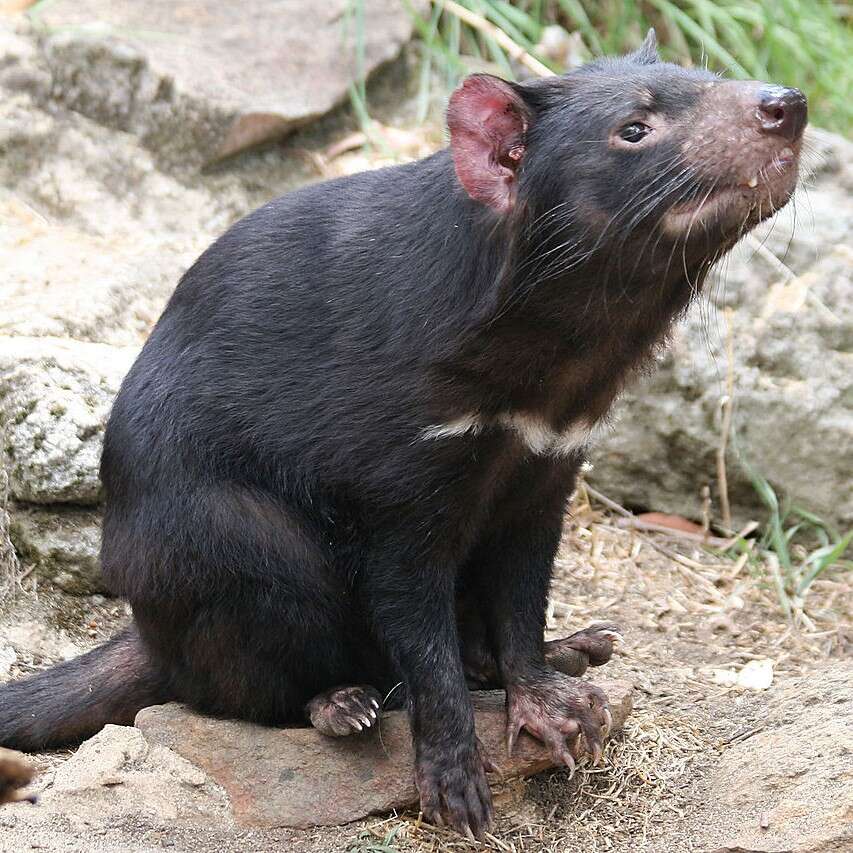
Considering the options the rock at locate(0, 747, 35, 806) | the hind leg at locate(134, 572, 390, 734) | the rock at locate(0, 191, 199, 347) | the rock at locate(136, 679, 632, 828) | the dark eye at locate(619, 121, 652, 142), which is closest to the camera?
the rock at locate(0, 747, 35, 806)

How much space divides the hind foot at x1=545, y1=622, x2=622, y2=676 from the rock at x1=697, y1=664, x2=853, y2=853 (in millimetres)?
418

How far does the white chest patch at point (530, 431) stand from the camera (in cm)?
312

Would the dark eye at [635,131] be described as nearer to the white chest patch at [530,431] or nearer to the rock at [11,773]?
the white chest patch at [530,431]

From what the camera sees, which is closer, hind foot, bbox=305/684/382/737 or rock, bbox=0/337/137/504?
hind foot, bbox=305/684/382/737

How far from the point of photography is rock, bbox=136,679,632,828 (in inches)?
128

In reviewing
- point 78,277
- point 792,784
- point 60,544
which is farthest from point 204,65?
point 792,784

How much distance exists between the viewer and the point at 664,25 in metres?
6.88

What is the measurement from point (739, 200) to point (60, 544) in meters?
2.39

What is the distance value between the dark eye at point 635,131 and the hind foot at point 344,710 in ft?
4.89

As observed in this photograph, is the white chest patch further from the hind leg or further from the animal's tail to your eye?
the animal's tail

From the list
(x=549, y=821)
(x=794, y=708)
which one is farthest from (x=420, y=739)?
(x=794, y=708)

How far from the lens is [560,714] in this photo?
3.41m

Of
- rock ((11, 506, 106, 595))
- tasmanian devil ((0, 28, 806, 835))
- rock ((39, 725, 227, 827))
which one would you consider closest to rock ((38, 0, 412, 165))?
rock ((11, 506, 106, 595))

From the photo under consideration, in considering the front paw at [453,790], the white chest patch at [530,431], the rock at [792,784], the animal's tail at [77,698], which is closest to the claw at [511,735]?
the front paw at [453,790]
